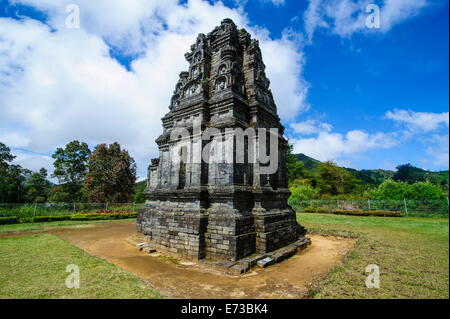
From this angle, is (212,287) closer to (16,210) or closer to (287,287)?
(287,287)

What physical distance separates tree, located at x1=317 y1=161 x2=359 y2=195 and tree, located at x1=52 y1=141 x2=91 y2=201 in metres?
40.8

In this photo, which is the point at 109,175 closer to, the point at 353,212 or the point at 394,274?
the point at 353,212

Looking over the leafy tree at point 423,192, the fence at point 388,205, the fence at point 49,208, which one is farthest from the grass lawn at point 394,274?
the fence at point 49,208

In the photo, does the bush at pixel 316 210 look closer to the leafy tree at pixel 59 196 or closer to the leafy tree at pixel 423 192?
the leafy tree at pixel 423 192

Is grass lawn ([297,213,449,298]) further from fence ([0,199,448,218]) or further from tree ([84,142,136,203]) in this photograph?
tree ([84,142,136,203])

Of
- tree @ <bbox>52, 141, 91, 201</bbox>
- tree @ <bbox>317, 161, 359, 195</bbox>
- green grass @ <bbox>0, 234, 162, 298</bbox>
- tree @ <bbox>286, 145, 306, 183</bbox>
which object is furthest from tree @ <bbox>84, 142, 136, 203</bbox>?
tree @ <bbox>317, 161, 359, 195</bbox>

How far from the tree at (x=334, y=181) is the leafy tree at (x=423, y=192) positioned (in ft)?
49.8

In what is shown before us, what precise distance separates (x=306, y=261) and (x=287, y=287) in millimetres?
2962

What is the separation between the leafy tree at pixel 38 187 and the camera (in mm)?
32188

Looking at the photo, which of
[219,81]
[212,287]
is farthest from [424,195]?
[212,287]

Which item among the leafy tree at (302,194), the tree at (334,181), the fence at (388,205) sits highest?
the tree at (334,181)

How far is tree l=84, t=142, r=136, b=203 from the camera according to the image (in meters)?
30.5

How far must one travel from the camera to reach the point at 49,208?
68.2 feet
